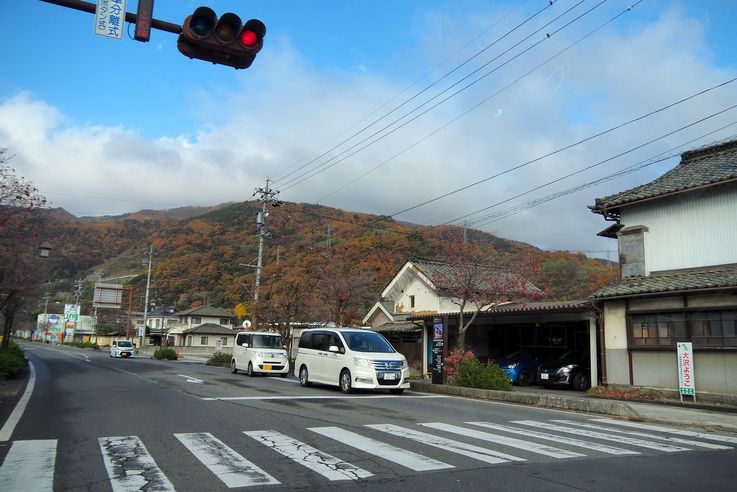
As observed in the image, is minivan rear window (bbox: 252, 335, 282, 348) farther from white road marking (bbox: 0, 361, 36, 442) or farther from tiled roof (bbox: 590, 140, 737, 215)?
tiled roof (bbox: 590, 140, 737, 215)

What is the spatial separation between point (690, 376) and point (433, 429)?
971 cm

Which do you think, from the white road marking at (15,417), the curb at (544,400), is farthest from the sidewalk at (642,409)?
the white road marking at (15,417)

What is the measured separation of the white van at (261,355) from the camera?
79.0 ft

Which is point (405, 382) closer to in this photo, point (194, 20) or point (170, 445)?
point (170, 445)

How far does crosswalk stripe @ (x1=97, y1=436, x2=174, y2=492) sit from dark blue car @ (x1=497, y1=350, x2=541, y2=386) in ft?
58.8

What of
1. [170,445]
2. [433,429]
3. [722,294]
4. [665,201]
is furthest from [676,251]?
[170,445]

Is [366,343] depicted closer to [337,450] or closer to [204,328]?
[337,450]

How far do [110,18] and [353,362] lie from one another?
12.3 m

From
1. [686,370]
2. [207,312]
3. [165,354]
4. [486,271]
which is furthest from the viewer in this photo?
[207,312]

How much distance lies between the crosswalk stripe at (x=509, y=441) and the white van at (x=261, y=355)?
1519 centimetres

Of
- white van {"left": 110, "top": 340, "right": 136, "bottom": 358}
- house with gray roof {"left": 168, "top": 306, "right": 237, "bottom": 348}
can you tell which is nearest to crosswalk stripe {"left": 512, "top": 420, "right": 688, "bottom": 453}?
white van {"left": 110, "top": 340, "right": 136, "bottom": 358}

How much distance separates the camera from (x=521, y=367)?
2314 centimetres

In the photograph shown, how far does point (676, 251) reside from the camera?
1795 cm

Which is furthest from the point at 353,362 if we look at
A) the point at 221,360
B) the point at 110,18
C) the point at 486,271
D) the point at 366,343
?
the point at 221,360
